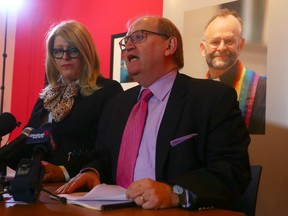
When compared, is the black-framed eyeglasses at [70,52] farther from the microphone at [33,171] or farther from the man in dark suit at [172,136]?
the microphone at [33,171]

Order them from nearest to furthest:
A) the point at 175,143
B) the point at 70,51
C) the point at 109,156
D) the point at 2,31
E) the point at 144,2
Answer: the point at 175,143 → the point at 109,156 → the point at 70,51 → the point at 144,2 → the point at 2,31

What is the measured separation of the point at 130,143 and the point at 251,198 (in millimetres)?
623

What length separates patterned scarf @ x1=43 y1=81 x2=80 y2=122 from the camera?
6.88 feet

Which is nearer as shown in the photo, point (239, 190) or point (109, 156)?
point (239, 190)

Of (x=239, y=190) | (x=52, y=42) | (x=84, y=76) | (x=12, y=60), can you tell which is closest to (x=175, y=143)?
(x=239, y=190)

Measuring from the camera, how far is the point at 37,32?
445 centimetres

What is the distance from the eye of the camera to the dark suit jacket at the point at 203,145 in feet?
4.37

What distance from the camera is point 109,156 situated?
177cm

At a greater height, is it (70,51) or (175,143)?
(70,51)

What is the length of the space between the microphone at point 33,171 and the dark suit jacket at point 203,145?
430mm

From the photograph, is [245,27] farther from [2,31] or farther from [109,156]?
[2,31]

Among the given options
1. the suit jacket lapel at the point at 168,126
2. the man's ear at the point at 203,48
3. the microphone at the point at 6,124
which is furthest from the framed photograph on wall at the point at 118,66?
the microphone at the point at 6,124

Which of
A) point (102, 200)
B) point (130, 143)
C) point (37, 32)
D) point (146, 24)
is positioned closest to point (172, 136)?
point (130, 143)

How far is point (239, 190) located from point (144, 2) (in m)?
2.23
